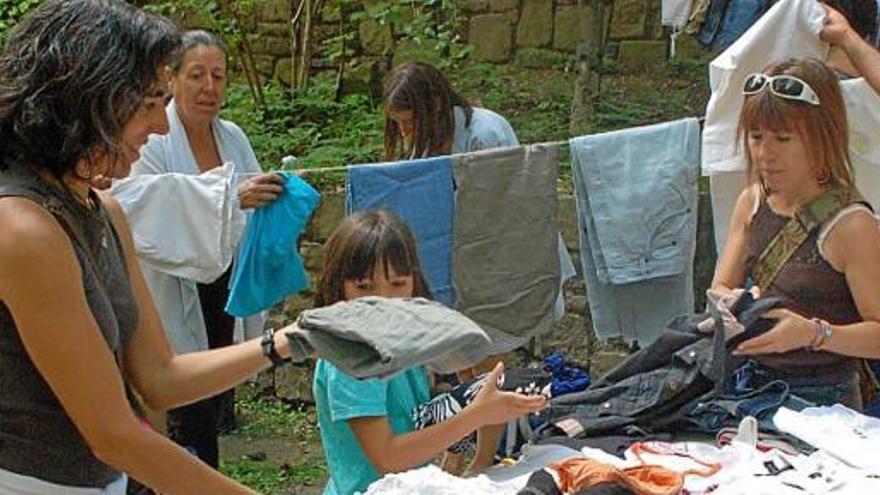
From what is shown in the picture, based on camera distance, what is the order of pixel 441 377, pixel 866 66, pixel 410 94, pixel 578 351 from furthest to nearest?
pixel 578 351, pixel 410 94, pixel 866 66, pixel 441 377

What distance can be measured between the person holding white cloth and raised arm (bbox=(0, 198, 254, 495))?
1.85 metres

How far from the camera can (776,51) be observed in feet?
11.6

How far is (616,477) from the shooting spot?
2145mm

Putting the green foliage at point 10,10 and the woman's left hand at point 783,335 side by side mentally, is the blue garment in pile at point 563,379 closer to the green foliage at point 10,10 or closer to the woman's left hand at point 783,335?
the woman's left hand at point 783,335

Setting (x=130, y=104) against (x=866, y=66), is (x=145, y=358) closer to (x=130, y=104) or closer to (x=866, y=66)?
(x=130, y=104)

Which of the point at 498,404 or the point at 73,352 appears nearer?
the point at 73,352

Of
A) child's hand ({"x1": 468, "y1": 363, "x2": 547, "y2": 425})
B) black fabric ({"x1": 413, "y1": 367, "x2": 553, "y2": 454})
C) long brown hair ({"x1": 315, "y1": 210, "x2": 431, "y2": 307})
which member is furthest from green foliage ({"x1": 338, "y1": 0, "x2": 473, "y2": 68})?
child's hand ({"x1": 468, "y1": 363, "x2": 547, "y2": 425})

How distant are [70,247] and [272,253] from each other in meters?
1.93

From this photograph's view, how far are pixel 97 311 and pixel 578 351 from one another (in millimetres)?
3194

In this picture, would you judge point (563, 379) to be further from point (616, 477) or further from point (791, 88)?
point (616, 477)

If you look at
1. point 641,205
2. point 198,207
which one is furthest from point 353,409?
point 641,205

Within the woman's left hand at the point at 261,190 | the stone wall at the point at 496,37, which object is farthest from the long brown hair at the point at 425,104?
the stone wall at the point at 496,37

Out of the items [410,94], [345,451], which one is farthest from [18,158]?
[410,94]

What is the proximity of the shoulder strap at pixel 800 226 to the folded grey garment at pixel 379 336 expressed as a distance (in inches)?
38.6
